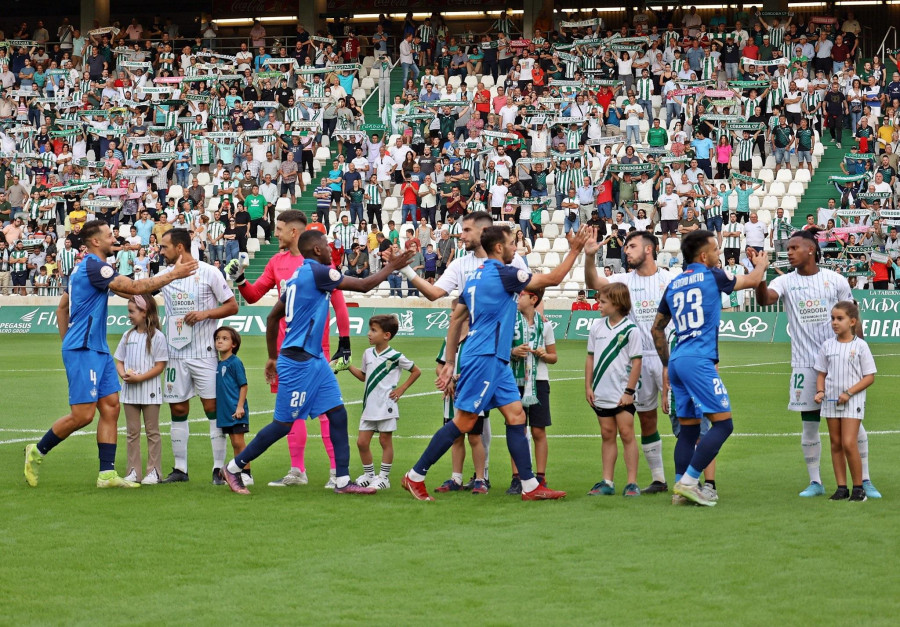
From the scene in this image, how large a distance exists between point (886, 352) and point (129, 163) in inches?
953

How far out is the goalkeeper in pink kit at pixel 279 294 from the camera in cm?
1030

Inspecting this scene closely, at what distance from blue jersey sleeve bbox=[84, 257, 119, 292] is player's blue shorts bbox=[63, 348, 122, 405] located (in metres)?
0.56

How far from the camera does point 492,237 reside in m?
9.41

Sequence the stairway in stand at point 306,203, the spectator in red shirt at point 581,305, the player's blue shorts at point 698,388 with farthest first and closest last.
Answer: the stairway in stand at point 306,203 → the spectator in red shirt at point 581,305 → the player's blue shorts at point 698,388

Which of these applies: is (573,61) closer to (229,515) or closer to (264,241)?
(264,241)

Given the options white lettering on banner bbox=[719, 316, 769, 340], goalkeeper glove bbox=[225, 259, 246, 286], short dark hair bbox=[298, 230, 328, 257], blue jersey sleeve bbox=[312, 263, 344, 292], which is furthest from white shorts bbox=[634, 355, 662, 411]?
white lettering on banner bbox=[719, 316, 769, 340]

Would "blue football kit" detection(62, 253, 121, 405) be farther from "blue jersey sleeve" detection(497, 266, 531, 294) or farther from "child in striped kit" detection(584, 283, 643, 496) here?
"child in striped kit" detection(584, 283, 643, 496)

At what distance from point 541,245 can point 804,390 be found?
77.7 ft

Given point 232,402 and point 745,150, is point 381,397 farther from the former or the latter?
point 745,150

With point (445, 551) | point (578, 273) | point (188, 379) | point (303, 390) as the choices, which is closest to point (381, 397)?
point (303, 390)

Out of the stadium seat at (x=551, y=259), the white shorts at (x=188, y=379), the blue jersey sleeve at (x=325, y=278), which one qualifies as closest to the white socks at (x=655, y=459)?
the blue jersey sleeve at (x=325, y=278)

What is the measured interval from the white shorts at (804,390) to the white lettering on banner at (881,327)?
1850 cm

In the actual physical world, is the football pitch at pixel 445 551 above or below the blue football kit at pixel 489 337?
below

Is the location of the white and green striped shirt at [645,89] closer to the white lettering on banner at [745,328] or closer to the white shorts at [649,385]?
the white lettering on banner at [745,328]
